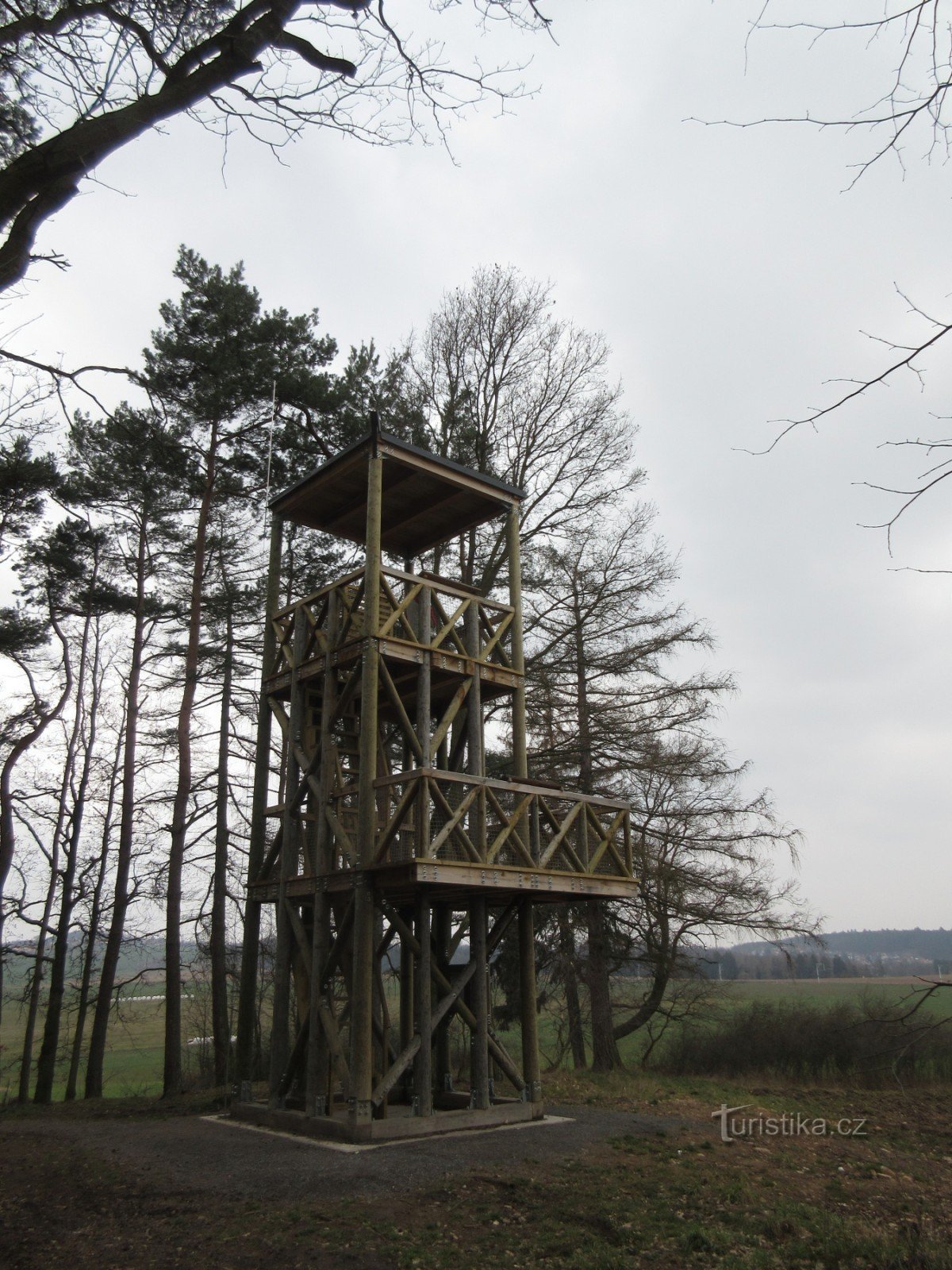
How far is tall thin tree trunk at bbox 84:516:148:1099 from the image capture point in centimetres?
1853

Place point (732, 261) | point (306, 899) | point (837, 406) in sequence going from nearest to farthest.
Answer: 1. point (837, 406)
2. point (732, 261)
3. point (306, 899)

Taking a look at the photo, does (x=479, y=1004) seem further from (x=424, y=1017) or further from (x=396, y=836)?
(x=396, y=836)

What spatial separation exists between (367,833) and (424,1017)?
207 cm

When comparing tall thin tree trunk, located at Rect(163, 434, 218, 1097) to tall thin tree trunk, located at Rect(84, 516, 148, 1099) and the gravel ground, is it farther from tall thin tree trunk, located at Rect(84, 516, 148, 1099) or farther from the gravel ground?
the gravel ground

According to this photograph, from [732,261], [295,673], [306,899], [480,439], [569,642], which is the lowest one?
[306,899]

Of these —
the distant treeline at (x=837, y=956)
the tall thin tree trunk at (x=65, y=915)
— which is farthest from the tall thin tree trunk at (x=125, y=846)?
the distant treeline at (x=837, y=956)

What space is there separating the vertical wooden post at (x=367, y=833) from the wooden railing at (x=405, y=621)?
0.79 feet

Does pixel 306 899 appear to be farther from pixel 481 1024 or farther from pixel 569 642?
pixel 569 642

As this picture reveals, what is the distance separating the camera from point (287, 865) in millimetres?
11875

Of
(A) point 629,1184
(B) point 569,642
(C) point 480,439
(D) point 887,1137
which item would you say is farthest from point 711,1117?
(C) point 480,439

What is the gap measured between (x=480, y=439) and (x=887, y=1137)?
13.2m

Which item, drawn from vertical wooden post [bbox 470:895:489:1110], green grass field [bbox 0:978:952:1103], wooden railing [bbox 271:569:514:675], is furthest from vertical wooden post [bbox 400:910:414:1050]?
green grass field [bbox 0:978:952:1103]

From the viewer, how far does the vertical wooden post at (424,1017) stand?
1008 centimetres

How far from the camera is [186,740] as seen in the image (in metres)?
17.5
